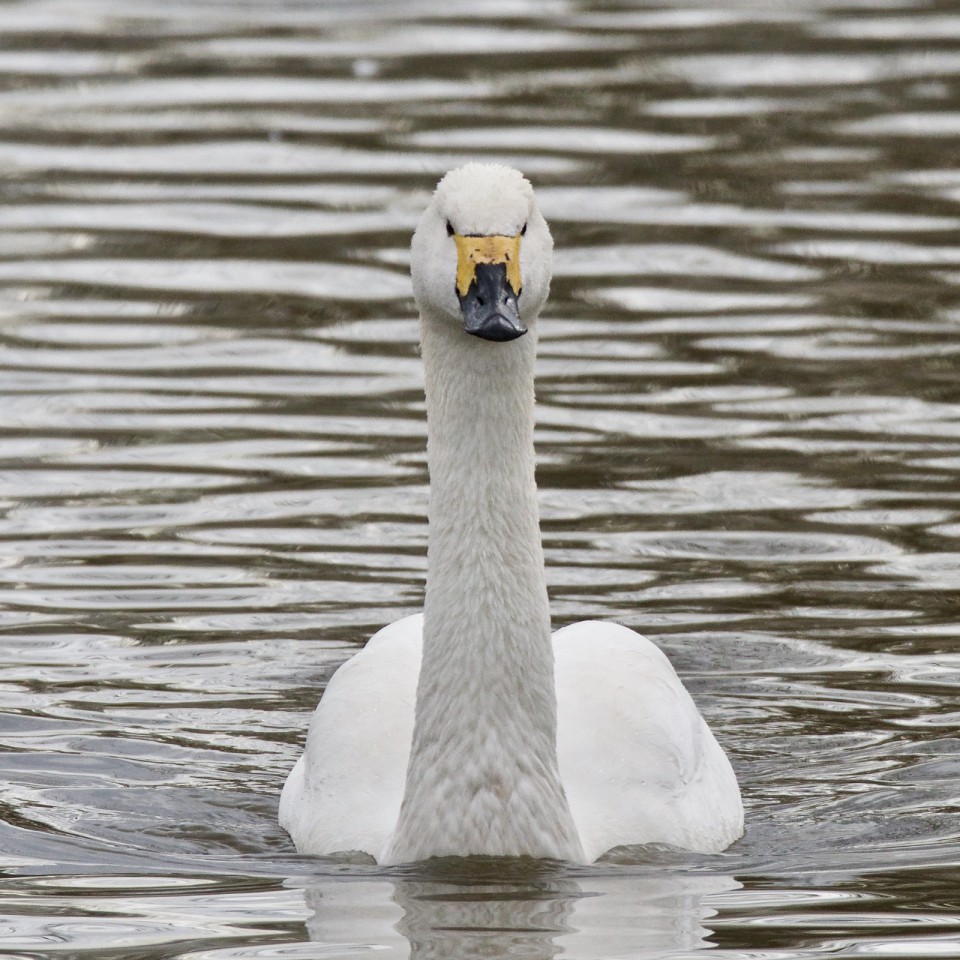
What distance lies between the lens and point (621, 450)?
1245 centimetres

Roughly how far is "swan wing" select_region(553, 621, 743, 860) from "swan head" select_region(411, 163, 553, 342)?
1.58 meters

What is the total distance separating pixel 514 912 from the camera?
714 centimetres

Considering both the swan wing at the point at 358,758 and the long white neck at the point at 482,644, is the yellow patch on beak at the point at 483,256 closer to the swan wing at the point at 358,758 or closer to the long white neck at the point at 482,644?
the long white neck at the point at 482,644

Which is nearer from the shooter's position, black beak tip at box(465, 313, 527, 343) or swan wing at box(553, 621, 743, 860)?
black beak tip at box(465, 313, 527, 343)

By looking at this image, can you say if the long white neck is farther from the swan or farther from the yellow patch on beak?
the yellow patch on beak

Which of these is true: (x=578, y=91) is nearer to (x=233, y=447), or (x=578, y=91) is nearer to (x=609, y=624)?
(x=233, y=447)

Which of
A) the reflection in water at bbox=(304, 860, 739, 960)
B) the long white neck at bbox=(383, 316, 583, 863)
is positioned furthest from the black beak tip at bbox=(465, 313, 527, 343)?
the reflection in water at bbox=(304, 860, 739, 960)

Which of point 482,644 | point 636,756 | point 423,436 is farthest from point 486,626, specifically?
point 423,436

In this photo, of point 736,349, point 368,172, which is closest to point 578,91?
point 368,172

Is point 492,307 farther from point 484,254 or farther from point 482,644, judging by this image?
point 482,644

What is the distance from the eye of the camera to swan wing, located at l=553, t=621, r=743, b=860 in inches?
312

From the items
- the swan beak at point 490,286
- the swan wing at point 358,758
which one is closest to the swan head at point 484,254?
the swan beak at point 490,286

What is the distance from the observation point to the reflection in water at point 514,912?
6.75 metres

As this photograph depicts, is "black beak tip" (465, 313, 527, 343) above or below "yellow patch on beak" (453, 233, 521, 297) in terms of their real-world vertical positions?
below
